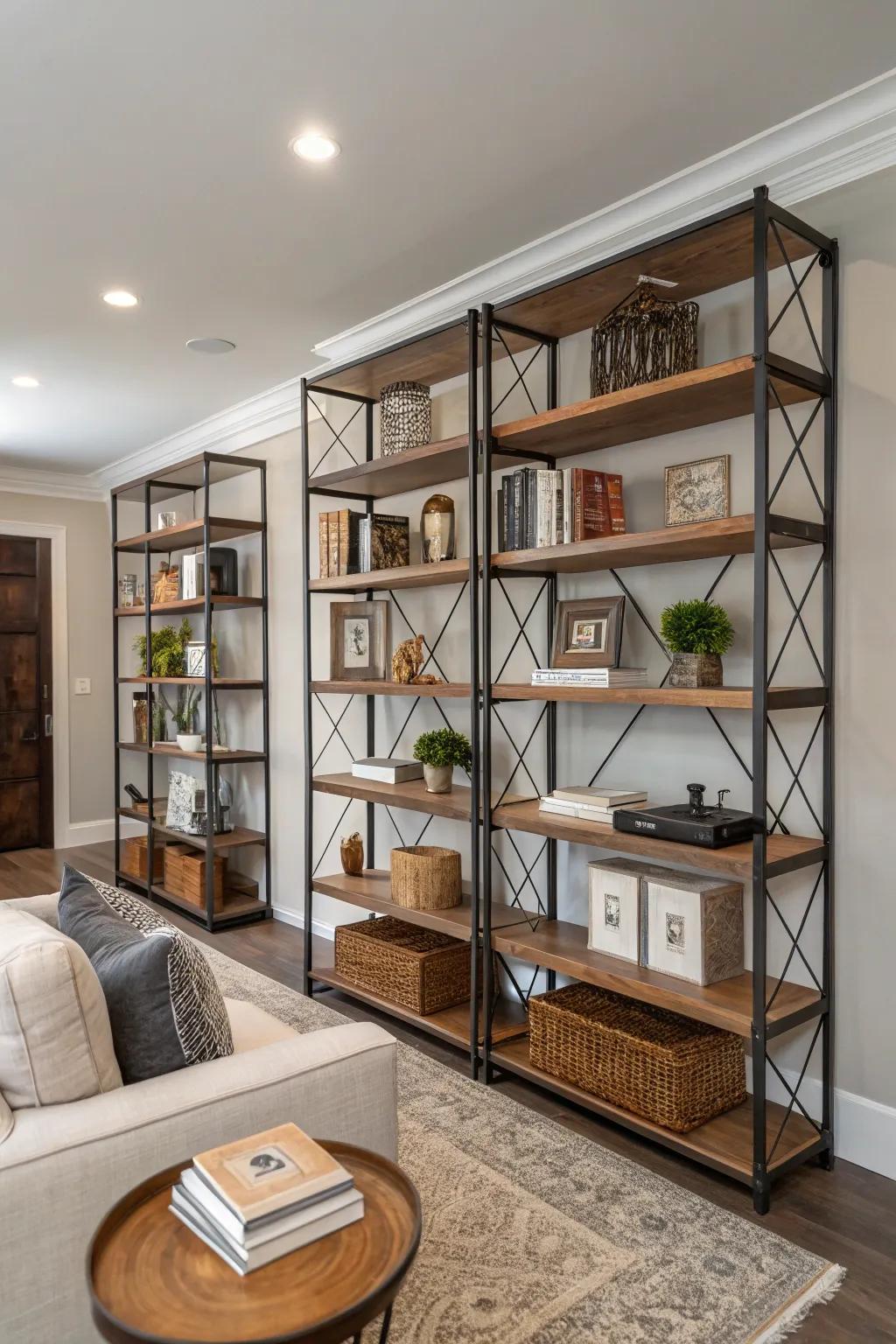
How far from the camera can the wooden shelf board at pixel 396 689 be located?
304 cm

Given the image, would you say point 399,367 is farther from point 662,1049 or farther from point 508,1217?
point 508,1217

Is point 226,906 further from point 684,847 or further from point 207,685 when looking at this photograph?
point 684,847

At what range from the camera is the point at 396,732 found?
396cm

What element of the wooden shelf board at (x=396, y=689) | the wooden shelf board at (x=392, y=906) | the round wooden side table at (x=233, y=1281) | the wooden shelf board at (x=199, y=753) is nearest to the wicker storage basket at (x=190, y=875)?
the wooden shelf board at (x=199, y=753)

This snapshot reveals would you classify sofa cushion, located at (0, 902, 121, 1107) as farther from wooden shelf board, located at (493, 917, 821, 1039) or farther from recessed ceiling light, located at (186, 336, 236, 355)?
recessed ceiling light, located at (186, 336, 236, 355)

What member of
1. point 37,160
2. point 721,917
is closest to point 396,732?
point 721,917

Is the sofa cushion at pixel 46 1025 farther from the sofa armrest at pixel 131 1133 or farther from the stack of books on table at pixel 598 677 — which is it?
the stack of books on table at pixel 598 677

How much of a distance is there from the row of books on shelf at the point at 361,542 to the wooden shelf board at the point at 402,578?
0.15 ft

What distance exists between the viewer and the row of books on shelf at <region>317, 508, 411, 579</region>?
3.53 metres

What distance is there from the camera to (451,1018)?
319 cm

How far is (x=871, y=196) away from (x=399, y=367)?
1677mm

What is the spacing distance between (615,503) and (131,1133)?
207 centimetres

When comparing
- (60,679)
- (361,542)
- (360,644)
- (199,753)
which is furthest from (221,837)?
(60,679)

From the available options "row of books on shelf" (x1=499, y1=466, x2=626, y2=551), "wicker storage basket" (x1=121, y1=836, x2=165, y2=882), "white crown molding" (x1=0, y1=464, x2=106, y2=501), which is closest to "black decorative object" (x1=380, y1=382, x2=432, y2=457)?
"row of books on shelf" (x1=499, y1=466, x2=626, y2=551)
